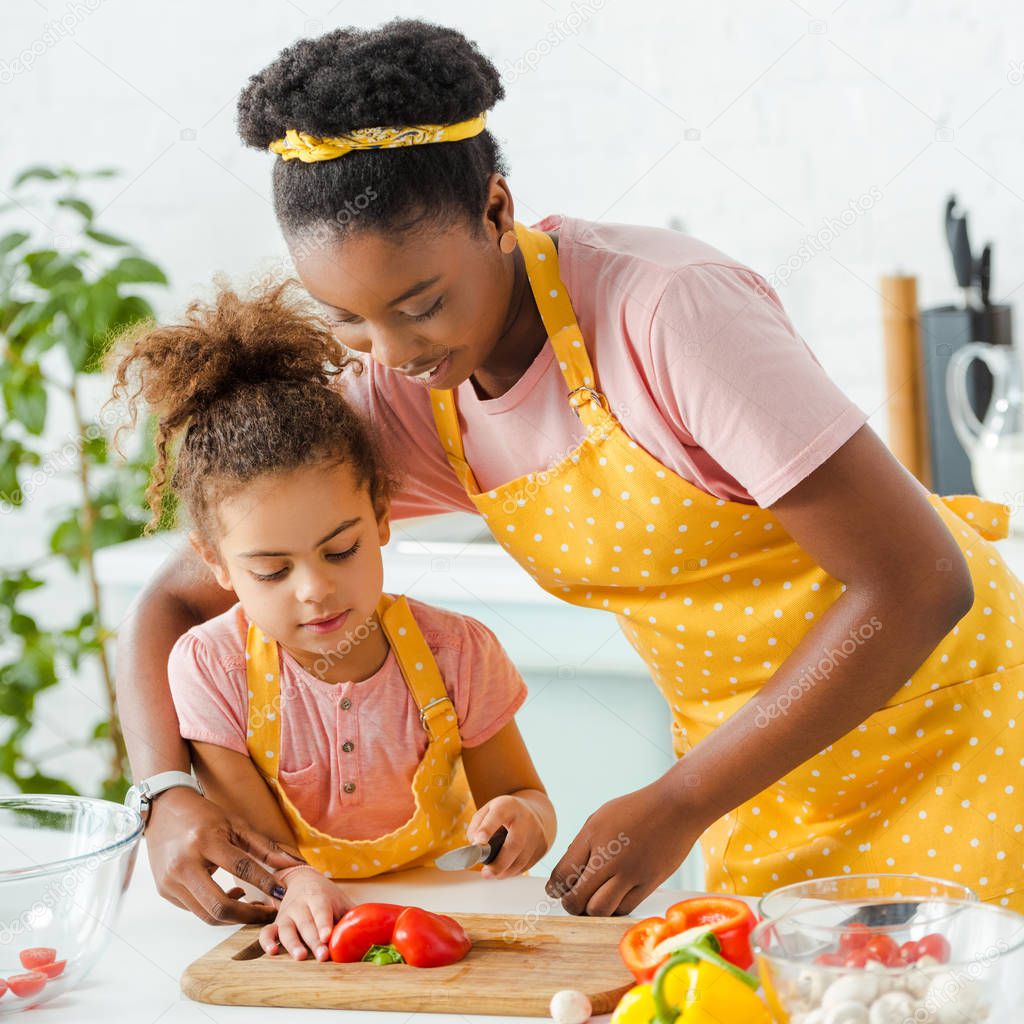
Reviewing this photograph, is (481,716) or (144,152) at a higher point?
(144,152)

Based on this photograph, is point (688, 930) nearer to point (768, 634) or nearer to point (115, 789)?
point (768, 634)

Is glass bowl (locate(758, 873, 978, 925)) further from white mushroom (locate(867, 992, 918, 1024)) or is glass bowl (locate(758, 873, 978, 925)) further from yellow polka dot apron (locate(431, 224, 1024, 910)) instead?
yellow polka dot apron (locate(431, 224, 1024, 910))

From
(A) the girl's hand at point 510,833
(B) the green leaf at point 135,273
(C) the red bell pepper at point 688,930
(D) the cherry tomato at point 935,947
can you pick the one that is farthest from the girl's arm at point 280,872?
(B) the green leaf at point 135,273

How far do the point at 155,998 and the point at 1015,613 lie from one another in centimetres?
74

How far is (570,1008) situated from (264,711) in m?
0.42

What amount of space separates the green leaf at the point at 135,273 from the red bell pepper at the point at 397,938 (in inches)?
52.9

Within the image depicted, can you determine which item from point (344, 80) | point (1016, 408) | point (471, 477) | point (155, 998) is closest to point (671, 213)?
point (1016, 408)

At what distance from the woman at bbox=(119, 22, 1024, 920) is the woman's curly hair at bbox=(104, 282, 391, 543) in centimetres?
6

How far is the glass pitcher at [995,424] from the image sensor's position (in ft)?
6.09

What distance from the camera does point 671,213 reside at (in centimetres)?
223

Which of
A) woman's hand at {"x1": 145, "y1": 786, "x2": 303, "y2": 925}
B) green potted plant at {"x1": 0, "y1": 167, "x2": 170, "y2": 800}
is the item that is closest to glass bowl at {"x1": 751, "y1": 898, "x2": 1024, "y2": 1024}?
woman's hand at {"x1": 145, "y1": 786, "x2": 303, "y2": 925}

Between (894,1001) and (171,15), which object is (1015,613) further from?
(171,15)

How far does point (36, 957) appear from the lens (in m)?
0.90

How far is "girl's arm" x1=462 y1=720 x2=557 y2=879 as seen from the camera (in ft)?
3.51
